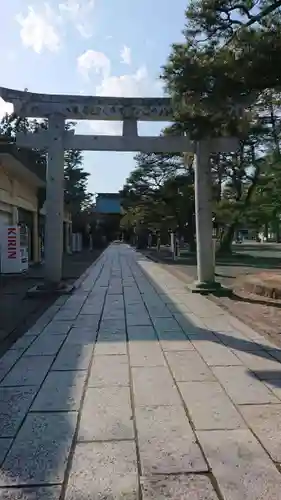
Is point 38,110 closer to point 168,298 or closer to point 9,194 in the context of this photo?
point 168,298

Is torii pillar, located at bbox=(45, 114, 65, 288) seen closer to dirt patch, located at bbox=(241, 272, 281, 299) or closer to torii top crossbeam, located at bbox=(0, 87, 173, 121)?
torii top crossbeam, located at bbox=(0, 87, 173, 121)

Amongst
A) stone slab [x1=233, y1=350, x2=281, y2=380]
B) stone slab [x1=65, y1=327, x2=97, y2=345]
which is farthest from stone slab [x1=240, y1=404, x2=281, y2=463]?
stone slab [x1=65, y1=327, x2=97, y2=345]

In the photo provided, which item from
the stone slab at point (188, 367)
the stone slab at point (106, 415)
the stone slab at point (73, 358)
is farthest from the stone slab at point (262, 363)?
the stone slab at point (73, 358)

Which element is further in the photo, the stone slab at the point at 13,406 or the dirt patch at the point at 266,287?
the dirt patch at the point at 266,287

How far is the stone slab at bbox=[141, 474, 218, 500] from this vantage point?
2.47 metres

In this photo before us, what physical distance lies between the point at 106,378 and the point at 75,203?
116 feet

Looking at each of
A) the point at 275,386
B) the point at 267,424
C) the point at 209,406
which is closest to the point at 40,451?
the point at 209,406

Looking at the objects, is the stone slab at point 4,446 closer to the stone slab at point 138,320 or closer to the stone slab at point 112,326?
the stone slab at point 112,326

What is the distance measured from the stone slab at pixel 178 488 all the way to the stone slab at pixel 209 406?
0.73 metres

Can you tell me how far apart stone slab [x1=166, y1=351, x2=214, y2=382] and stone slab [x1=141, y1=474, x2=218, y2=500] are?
1.86 m

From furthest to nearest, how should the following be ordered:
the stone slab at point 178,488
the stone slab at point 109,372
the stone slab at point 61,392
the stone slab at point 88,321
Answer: the stone slab at point 88,321 < the stone slab at point 109,372 < the stone slab at point 61,392 < the stone slab at point 178,488

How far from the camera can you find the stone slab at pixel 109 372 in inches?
175

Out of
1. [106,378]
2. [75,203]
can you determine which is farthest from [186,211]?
[106,378]

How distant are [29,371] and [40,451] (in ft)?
6.29
